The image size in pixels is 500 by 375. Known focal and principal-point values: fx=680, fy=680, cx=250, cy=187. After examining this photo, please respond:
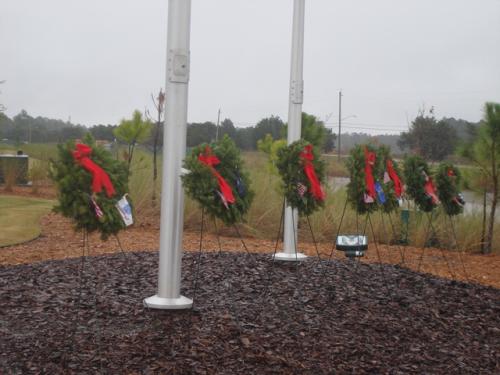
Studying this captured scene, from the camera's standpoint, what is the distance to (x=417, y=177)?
19.5ft

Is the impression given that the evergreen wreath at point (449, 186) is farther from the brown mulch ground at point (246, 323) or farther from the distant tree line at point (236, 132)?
the distant tree line at point (236, 132)

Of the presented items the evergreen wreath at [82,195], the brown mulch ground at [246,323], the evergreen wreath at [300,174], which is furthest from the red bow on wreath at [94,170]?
the evergreen wreath at [300,174]

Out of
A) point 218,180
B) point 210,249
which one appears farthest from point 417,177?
point 210,249

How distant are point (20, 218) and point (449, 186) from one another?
21.3 ft

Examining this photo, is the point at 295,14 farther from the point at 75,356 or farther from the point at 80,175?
the point at 75,356

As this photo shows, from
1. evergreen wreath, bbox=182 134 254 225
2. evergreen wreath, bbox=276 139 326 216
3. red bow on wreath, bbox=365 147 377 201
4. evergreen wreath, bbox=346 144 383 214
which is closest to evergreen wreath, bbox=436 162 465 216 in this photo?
evergreen wreath, bbox=346 144 383 214

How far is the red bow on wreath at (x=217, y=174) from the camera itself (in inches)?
161

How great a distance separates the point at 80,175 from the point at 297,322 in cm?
159

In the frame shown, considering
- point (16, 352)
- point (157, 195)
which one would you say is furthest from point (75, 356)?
point (157, 195)

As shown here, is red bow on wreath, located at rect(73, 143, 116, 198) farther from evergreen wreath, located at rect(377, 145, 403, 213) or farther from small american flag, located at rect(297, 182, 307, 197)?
evergreen wreath, located at rect(377, 145, 403, 213)

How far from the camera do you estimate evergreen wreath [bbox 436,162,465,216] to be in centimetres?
623

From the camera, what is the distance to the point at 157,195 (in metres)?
11.5

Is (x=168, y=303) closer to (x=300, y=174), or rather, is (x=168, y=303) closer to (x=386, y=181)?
(x=300, y=174)

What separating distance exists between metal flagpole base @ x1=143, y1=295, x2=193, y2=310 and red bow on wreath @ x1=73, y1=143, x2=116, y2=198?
0.82 meters
